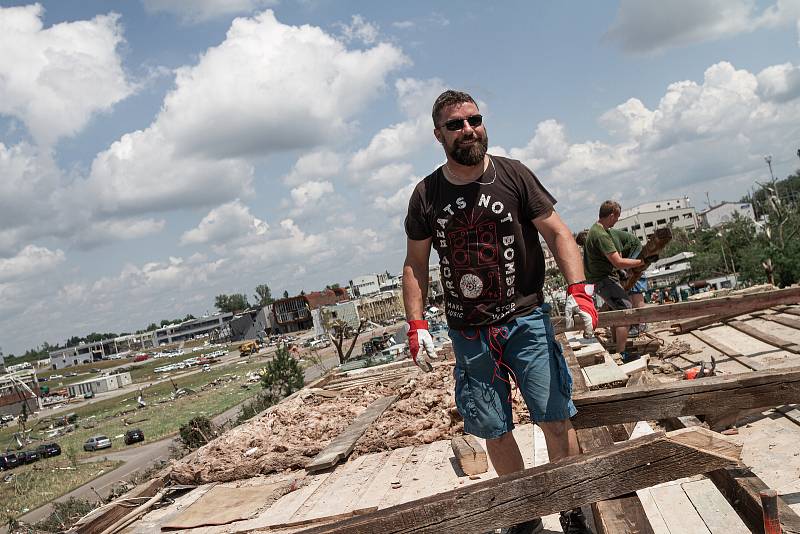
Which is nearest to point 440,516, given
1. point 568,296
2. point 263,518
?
point 568,296

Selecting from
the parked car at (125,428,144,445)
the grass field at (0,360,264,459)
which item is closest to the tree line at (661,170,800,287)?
the grass field at (0,360,264,459)

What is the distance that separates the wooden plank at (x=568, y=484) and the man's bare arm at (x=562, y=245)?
3.96 feet

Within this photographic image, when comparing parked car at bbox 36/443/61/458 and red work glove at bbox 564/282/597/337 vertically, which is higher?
red work glove at bbox 564/282/597/337

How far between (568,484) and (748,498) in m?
0.66

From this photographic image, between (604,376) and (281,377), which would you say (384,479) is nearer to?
(604,376)

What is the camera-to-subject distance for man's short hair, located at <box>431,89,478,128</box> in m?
3.40

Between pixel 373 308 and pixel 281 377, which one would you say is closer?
pixel 281 377

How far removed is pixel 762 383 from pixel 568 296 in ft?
3.15

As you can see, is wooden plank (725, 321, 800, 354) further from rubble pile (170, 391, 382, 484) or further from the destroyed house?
rubble pile (170, 391, 382, 484)

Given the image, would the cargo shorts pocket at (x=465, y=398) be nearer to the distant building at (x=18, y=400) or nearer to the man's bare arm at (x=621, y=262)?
the man's bare arm at (x=621, y=262)

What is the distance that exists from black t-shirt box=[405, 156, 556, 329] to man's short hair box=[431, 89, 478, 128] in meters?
0.35

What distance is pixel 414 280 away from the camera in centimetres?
363

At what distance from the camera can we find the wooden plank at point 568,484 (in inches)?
86.0

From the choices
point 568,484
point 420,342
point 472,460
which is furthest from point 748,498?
point 472,460
